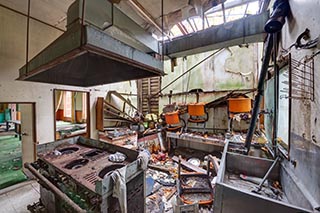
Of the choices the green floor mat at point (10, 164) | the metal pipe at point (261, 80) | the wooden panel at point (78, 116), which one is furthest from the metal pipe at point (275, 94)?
the wooden panel at point (78, 116)

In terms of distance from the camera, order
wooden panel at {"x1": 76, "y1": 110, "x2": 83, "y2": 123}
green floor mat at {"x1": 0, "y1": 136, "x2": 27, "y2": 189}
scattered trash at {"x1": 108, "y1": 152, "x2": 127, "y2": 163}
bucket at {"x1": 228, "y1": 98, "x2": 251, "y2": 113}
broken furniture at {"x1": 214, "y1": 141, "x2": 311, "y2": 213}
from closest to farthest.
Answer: broken furniture at {"x1": 214, "y1": 141, "x2": 311, "y2": 213}
scattered trash at {"x1": 108, "y1": 152, "x2": 127, "y2": 163}
green floor mat at {"x1": 0, "y1": 136, "x2": 27, "y2": 189}
bucket at {"x1": 228, "y1": 98, "x2": 251, "y2": 113}
wooden panel at {"x1": 76, "y1": 110, "x2": 83, "y2": 123}

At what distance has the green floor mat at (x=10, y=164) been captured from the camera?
3568 millimetres

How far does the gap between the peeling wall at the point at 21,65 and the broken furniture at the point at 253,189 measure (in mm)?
4107

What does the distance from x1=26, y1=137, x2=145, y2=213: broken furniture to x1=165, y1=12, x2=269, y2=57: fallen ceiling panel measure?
2236 millimetres

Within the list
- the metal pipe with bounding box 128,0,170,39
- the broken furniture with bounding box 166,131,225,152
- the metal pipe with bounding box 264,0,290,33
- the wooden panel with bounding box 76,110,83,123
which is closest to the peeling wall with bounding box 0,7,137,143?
the metal pipe with bounding box 128,0,170,39

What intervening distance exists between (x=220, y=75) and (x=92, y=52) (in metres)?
4.89

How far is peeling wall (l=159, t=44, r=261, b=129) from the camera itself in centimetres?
472

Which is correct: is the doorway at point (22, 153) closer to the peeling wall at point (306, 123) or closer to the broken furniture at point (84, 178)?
the broken furniture at point (84, 178)

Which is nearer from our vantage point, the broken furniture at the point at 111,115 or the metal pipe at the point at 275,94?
the metal pipe at the point at 275,94

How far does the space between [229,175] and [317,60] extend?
5.69 ft

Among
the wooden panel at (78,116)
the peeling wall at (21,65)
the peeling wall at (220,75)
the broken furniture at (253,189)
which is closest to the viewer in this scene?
the broken furniture at (253,189)

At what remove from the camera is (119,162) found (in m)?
2.15

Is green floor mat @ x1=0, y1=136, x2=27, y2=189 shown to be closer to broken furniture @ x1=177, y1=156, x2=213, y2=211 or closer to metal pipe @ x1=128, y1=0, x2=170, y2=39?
broken furniture @ x1=177, y1=156, x2=213, y2=211

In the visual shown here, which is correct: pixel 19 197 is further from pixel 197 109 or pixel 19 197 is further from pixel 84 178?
pixel 197 109
